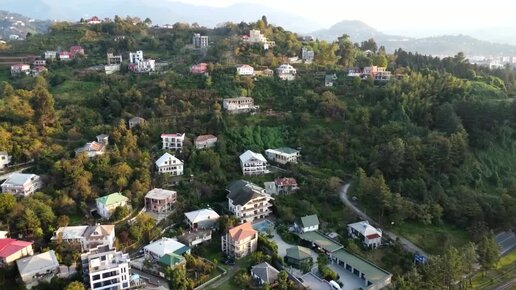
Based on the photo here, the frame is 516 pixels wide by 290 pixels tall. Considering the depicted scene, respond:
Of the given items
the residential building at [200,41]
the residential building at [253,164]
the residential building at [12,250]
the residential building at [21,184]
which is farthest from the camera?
the residential building at [200,41]

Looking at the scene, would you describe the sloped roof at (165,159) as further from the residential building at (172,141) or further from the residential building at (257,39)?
the residential building at (257,39)

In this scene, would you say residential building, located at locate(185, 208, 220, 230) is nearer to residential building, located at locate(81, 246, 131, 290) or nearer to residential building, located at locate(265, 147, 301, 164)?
residential building, located at locate(81, 246, 131, 290)

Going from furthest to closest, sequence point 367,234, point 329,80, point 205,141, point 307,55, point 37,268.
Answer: point 307,55, point 329,80, point 205,141, point 367,234, point 37,268

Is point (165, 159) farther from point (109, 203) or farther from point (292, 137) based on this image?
point (292, 137)

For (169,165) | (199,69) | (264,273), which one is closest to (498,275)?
(264,273)

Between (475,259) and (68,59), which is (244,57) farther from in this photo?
(475,259)

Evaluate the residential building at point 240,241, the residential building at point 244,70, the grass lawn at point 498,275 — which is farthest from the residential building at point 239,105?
the grass lawn at point 498,275
